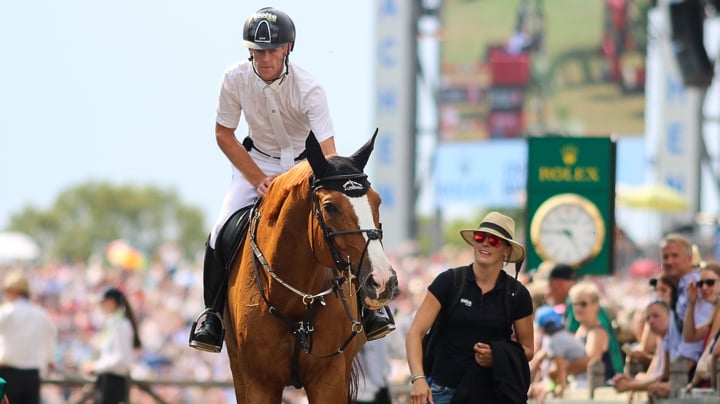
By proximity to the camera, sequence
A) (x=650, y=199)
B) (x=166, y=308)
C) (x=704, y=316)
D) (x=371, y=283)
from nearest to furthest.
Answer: (x=371, y=283)
(x=704, y=316)
(x=166, y=308)
(x=650, y=199)

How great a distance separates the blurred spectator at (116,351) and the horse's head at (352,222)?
9580 mm

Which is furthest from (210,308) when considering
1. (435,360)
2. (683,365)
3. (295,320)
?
(683,365)

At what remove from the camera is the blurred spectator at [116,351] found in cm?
1817

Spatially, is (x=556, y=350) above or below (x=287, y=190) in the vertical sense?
below

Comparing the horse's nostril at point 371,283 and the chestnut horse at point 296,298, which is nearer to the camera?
the horse's nostril at point 371,283

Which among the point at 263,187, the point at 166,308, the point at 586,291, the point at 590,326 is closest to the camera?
the point at 263,187

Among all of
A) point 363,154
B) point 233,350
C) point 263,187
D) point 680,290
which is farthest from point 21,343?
point 363,154

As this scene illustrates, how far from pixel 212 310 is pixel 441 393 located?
5.03ft

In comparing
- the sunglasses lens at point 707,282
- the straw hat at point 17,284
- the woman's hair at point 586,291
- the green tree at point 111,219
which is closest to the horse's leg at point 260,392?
the sunglasses lens at point 707,282

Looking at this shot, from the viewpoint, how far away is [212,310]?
32.9 ft

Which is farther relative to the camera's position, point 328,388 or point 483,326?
point 483,326

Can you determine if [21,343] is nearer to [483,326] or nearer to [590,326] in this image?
[590,326]

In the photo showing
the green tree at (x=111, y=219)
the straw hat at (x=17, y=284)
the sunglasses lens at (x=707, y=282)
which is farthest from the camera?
the green tree at (x=111, y=219)

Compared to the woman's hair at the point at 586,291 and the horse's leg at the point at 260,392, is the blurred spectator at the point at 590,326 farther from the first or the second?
the horse's leg at the point at 260,392
